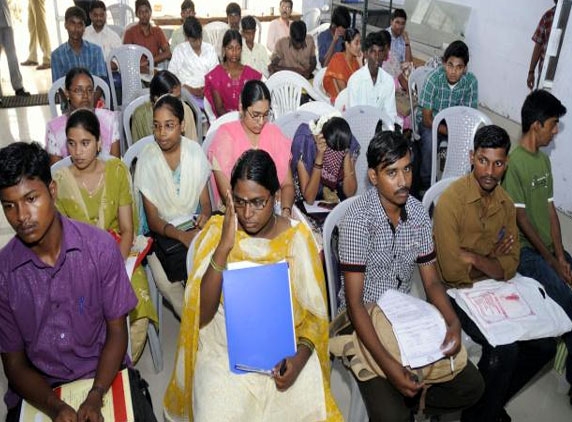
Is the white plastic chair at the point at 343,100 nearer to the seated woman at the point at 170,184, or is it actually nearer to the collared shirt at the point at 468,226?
the seated woman at the point at 170,184

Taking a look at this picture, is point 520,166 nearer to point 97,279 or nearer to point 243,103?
point 243,103

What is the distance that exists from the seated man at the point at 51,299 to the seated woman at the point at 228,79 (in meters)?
2.89

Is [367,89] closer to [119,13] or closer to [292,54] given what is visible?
[292,54]

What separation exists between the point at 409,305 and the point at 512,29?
18.2ft

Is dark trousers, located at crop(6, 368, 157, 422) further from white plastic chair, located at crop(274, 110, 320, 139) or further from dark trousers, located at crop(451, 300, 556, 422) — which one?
white plastic chair, located at crop(274, 110, 320, 139)

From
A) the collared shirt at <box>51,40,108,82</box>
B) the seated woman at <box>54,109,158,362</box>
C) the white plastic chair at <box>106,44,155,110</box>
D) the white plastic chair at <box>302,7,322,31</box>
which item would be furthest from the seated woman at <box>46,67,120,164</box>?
the white plastic chair at <box>302,7,322,31</box>

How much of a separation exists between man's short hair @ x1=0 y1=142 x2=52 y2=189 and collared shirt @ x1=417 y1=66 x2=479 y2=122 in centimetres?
324

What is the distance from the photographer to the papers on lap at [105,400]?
5.37ft

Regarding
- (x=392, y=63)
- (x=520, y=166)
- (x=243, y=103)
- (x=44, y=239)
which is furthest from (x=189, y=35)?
(x=44, y=239)

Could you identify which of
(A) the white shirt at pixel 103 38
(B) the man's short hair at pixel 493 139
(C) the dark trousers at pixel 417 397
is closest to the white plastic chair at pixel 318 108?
(B) the man's short hair at pixel 493 139

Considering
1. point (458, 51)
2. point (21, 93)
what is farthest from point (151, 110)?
point (21, 93)

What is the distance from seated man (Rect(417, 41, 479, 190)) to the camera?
4082mm

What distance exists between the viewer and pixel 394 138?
2082 mm

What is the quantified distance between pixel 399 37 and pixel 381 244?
4307mm
